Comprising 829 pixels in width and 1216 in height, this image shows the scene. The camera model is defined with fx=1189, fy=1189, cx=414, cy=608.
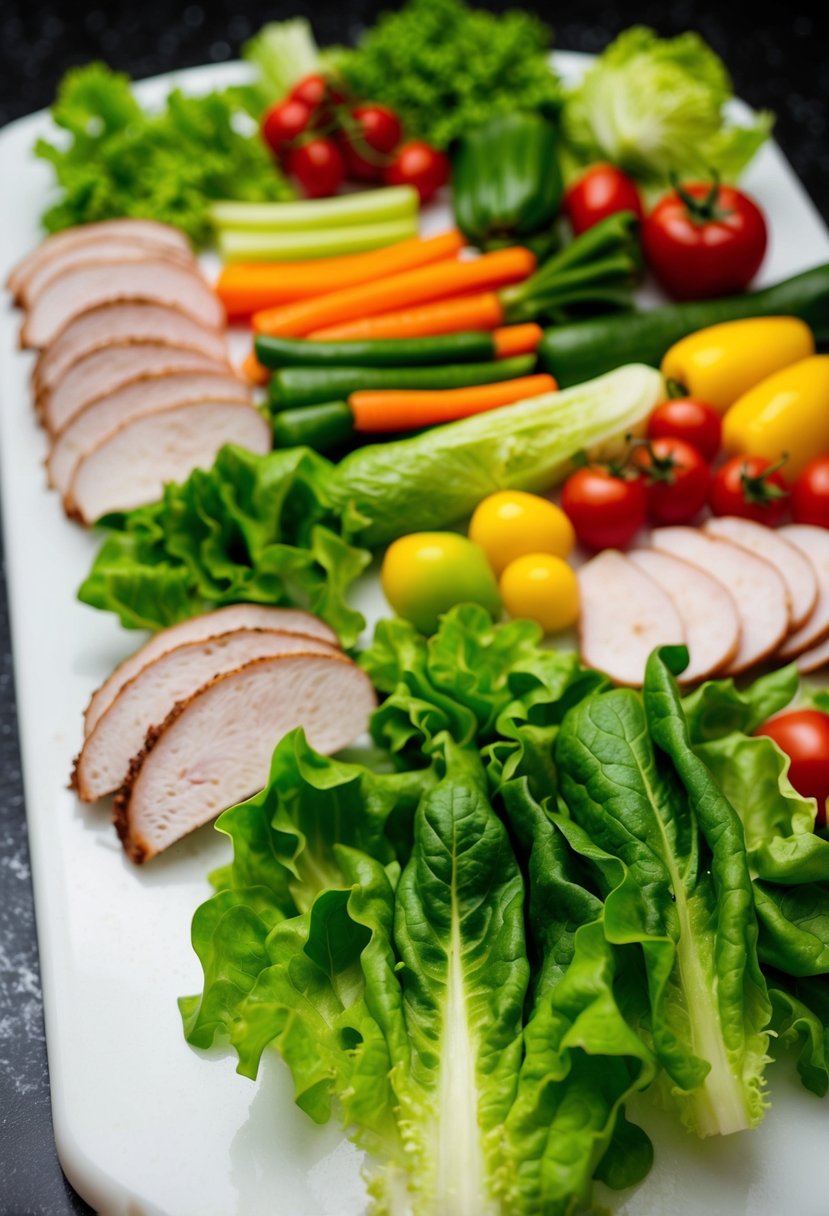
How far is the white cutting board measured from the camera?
1765 millimetres

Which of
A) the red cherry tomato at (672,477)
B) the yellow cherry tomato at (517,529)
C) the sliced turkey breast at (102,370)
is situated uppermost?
the sliced turkey breast at (102,370)

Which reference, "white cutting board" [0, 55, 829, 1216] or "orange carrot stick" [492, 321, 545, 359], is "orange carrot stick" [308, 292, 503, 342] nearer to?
"orange carrot stick" [492, 321, 545, 359]

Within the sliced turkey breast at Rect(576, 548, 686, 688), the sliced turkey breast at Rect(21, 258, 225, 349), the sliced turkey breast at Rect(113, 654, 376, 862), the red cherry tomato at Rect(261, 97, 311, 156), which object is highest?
the red cherry tomato at Rect(261, 97, 311, 156)

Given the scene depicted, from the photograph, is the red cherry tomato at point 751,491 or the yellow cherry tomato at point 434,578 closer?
the yellow cherry tomato at point 434,578

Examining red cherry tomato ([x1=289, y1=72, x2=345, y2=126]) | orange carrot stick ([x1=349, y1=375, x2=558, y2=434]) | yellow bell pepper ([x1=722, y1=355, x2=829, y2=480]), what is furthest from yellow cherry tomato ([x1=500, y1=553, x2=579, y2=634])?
red cherry tomato ([x1=289, y1=72, x2=345, y2=126])

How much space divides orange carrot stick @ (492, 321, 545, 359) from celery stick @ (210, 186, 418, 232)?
60 centimetres

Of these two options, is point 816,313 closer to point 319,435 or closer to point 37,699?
point 319,435

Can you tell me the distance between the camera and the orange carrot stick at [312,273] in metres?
3.07

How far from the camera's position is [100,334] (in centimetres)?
283

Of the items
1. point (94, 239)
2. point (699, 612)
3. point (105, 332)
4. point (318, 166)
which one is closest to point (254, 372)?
point (105, 332)

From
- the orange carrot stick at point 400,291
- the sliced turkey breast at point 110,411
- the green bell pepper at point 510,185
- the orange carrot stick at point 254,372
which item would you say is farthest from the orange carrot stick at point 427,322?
the sliced turkey breast at point 110,411

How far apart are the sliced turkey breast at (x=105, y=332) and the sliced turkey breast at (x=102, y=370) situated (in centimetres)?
2

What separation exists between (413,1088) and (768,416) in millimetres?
1694

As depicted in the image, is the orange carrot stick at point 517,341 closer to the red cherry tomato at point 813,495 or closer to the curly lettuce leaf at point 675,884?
the red cherry tomato at point 813,495
